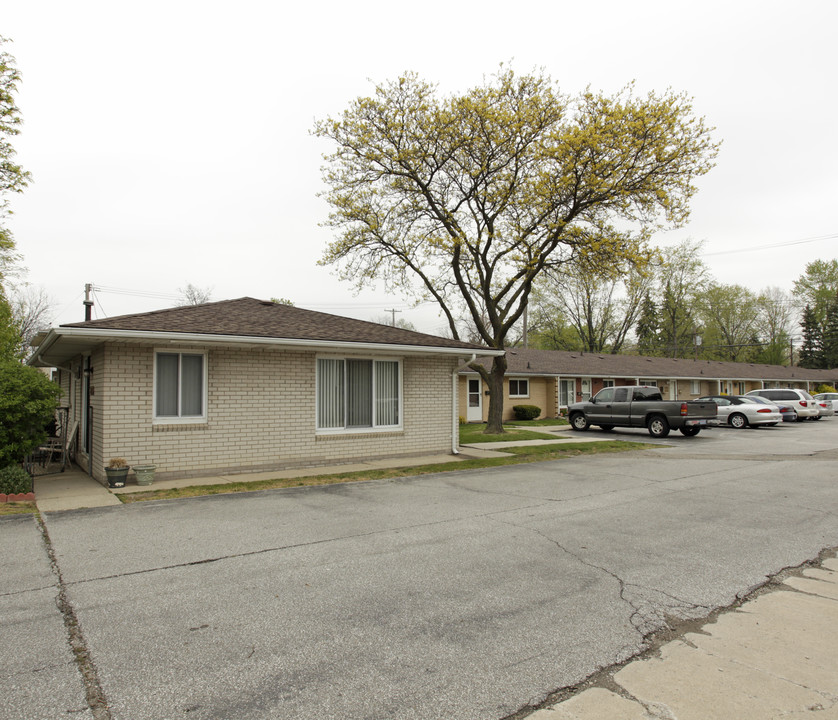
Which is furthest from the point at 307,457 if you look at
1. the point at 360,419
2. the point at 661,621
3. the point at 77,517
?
the point at 661,621

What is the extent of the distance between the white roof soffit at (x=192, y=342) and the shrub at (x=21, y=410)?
821mm

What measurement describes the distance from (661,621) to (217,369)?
915cm

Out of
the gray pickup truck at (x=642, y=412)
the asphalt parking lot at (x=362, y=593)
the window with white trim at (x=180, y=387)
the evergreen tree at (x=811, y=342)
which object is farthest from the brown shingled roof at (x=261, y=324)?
the evergreen tree at (x=811, y=342)

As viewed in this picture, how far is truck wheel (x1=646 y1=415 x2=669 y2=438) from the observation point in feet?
66.9

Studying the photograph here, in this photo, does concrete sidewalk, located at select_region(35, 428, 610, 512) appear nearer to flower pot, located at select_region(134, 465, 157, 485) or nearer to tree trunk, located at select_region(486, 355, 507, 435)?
flower pot, located at select_region(134, 465, 157, 485)

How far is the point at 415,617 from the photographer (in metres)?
4.18

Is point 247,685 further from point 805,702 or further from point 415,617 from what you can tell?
point 805,702

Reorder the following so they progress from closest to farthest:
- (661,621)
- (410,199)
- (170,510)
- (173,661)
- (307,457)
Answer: (173,661) < (661,621) < (170,510) < (307,457) < (410,199)

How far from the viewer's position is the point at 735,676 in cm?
335

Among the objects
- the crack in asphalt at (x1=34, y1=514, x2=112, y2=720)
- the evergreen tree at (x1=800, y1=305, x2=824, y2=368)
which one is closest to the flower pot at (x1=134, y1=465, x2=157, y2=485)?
the crack in asphalt at (x1=34, y1=514, x2=112, y2=720)

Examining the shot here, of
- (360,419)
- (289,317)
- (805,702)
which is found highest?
(289,317)

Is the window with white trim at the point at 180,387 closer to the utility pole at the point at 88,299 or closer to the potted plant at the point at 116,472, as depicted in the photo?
the potted plant at the point at 116,472

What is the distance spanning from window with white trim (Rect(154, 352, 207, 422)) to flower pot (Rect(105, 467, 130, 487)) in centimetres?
119

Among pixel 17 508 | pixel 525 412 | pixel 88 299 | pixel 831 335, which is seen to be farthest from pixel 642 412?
pixel 831 335
